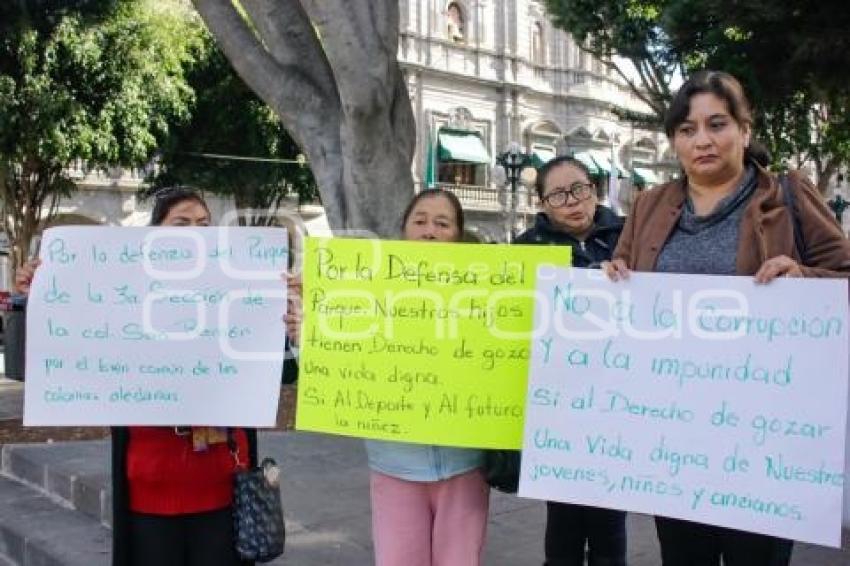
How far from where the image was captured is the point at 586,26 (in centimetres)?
1391

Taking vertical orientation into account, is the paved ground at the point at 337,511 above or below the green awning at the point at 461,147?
below

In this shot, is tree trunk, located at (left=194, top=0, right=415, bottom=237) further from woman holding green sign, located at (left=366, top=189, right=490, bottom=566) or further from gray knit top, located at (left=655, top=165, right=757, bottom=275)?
gray knit top, located at (left=655, top=165, right=757, bottom=275)

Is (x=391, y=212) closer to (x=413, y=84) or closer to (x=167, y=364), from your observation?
(x=167, y=364)

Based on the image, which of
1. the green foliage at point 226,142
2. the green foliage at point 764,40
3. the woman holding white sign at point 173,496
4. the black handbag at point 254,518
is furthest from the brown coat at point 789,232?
the green foliage at point 226,142

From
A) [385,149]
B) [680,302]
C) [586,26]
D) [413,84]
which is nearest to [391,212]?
[385,149]

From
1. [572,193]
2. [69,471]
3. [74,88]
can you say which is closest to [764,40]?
[572,193]

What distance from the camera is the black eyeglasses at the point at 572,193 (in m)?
3.15

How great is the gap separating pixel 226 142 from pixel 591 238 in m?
20.6

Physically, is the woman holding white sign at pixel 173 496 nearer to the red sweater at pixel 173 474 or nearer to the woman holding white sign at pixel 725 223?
the red sweater at pixel 173 474

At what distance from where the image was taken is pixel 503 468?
2.81 meters

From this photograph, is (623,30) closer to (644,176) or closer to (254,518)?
(254,518)

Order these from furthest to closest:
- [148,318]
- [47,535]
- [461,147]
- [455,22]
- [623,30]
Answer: [455,22] → [461,147] → [623,30] → [47,535] → [148,318]

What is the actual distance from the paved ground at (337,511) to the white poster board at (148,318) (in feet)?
4.76

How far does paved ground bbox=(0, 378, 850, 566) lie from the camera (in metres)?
4.09
